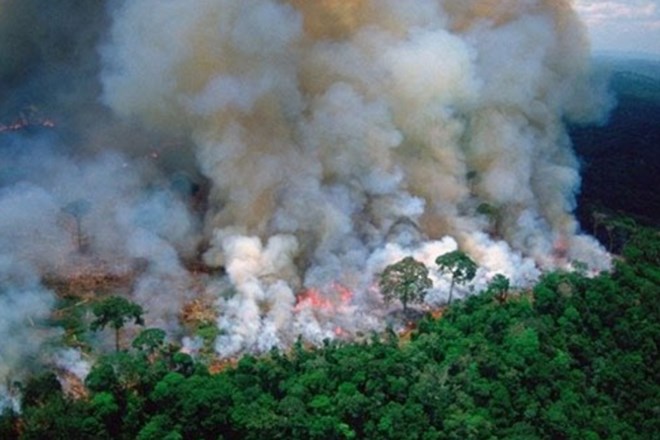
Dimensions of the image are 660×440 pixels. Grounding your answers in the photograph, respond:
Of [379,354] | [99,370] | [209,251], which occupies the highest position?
[209,251]

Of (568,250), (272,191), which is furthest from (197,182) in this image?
(568,250)

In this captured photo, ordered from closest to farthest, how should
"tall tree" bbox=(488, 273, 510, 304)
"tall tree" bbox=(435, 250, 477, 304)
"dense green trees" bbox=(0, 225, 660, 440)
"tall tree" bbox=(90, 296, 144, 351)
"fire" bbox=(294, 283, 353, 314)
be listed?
"dense green trees" bbox=(0, 225, 660, 440), "tall tree" bbox=(90, 296, 144, 351), "fire" bbox=(294, 283, 353, 314), "tall tree" bbox=(435, 250, 477, 304), "tall tree" bbox=(488, 273, 510, 304)

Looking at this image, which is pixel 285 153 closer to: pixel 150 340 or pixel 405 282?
pixel 405 282

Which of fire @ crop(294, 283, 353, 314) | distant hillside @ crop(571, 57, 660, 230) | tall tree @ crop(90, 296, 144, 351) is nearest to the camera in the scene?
tall tree @ crop(90, 296, 144, 351)

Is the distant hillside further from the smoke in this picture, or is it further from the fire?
the fire

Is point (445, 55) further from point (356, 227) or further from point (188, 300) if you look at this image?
point (188, 300)

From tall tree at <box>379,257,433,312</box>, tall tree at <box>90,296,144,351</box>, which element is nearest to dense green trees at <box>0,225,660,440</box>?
tall tree at <box>90,296,144,351</box>

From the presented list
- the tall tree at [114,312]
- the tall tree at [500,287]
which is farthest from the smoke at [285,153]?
the tall tree at [114,312]
